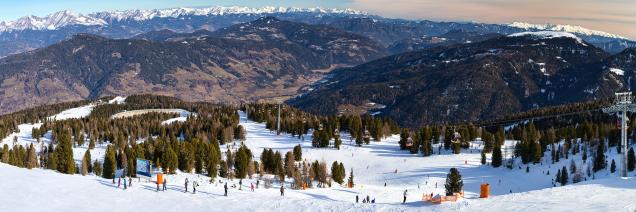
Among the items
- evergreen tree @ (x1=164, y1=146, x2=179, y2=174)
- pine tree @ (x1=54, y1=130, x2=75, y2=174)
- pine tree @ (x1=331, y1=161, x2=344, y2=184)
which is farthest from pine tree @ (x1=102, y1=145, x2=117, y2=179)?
pine tree @ (x1=331, y1=161, x2=344, y2=184)

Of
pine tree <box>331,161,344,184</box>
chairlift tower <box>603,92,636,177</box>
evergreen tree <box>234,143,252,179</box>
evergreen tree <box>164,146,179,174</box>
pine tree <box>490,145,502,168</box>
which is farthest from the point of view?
pine tree <box>490,145,502,168</box>

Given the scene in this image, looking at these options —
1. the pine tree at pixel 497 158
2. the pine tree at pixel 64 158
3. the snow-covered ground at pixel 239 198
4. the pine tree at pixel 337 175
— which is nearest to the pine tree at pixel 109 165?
the pine tree at pixel 64 158

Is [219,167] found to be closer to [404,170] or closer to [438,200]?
[404,170]

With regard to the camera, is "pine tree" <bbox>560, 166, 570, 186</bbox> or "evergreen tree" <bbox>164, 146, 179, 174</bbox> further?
"pine tree" <bbox>560, 166, 570, 186</bbox>

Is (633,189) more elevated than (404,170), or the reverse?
(633,189)

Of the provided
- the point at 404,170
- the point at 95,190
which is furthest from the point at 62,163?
the point at 404,170

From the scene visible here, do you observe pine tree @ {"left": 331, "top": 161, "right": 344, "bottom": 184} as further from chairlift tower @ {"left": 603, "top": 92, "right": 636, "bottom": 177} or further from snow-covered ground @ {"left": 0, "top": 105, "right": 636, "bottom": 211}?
chairlift tower @ {"left": 603, "top": 92, "right": 636, "bottom": 177}

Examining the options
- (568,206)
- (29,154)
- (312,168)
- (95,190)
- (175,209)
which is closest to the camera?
(568,206)

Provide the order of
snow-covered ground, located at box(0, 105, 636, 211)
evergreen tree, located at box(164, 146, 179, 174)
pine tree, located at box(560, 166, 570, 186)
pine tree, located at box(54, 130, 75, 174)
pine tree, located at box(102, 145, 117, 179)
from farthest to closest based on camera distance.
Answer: pine tree, located at box(54, 130, 75, 174) < pine tree, located at box(560, 166, 570, 186) < pine tree, located at box(102, 145, 117, 179) < evergreen tree, located at box(164, 146, 179, 174) < snow-covered ground, located at box(0, 105, 636, 211)

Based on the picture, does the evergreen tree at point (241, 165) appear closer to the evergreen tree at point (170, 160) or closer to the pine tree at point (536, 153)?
the evergreen tree at point (170, 160)

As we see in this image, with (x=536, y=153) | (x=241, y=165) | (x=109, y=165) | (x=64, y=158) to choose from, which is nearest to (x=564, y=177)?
(x=536, y=153)

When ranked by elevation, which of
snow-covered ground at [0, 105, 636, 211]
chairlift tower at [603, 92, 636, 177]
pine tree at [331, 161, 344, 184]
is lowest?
pine tree at [331, 161, 344, 184]
